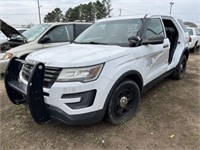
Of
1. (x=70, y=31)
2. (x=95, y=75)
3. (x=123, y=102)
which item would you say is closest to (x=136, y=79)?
(x=123, y=102)

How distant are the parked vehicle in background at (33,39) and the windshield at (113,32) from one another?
8.06 feet

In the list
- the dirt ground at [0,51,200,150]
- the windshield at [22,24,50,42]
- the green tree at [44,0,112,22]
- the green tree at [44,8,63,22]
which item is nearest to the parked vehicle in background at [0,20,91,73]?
the windshield at [22,24,50,42]

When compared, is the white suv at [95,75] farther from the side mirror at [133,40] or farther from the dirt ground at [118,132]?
the dirt ground at [118,132]

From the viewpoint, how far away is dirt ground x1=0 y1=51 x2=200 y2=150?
2.95 meters

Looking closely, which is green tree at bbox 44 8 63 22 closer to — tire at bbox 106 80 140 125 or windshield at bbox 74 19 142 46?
windshield at bbox 74 19 142 46

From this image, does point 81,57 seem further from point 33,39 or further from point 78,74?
point 33,39

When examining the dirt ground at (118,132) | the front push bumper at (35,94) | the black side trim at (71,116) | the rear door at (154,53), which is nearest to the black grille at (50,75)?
the front push bumper at (35,94)

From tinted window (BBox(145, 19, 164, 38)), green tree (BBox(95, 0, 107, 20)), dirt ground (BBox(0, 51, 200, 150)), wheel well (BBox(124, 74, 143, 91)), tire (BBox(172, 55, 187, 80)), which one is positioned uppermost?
green tree (BBox(95, 0, 107, 20))

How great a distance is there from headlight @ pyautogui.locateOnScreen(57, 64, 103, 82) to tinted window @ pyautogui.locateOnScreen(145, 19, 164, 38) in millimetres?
1614

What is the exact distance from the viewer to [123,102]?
3400 millimetres

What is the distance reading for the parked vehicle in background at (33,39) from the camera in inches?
239

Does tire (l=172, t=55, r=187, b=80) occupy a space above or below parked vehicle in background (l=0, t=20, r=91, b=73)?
below

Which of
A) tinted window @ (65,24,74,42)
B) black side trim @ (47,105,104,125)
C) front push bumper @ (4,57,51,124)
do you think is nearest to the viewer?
front push bumper @ (4,57,51,124)

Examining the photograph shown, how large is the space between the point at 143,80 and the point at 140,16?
129 cm
